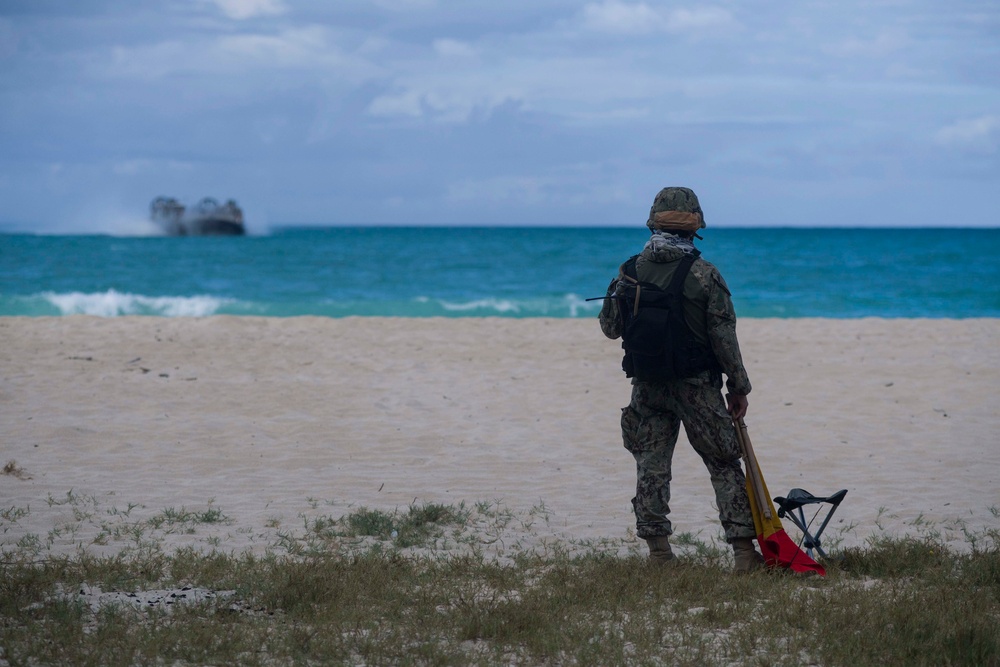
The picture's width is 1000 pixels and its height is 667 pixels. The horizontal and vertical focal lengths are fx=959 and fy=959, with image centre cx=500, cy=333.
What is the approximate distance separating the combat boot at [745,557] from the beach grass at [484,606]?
87 millimetres

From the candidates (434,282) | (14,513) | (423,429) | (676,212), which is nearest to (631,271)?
(676,212)

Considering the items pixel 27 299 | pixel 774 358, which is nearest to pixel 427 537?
pixel 774 358

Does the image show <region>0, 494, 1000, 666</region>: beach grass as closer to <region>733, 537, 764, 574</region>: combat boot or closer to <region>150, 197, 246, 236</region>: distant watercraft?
<region>733, 537, 764, 574</region>: combat boot

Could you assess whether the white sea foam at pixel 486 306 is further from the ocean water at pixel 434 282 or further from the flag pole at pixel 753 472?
the flag pole at pixel 753 472

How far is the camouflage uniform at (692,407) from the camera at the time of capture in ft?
14.7

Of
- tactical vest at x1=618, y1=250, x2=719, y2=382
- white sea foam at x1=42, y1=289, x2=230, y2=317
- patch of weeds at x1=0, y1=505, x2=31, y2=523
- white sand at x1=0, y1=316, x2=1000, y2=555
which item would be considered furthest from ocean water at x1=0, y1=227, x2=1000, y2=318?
tactical vest at x1=618, y1=250, x2=719, y2=382

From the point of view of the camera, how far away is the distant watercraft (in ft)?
278

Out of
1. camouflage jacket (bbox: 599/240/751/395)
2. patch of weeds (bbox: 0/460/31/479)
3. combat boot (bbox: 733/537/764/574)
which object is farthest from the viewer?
patch of weeds (bbox: 0/460/31/479)

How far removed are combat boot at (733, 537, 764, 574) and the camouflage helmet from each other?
154cm

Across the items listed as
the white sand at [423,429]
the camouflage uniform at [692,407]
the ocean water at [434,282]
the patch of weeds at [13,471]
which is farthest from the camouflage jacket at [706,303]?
the ocean water at [434,282]

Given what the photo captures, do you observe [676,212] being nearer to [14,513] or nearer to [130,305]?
[14,513]

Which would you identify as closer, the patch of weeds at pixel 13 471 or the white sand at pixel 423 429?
the white sand at pixel 423 429

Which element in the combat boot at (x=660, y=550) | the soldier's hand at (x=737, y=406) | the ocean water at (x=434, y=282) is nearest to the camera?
the soldier's hand at (x=737, y=406)

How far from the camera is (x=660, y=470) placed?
470 cm
